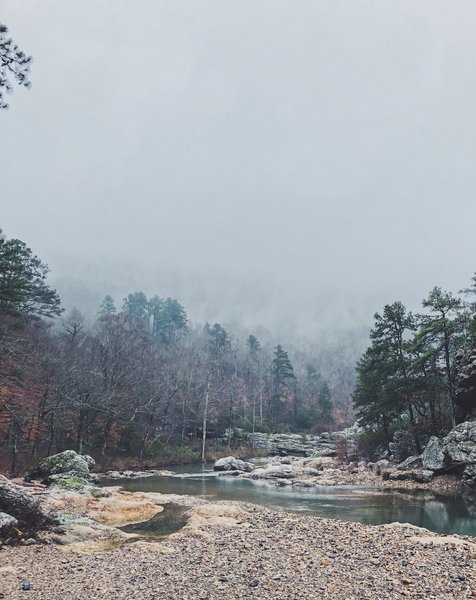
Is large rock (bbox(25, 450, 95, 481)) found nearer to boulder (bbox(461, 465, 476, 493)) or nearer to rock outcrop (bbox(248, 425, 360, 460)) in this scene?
boulder (bbox(461, 465, 476, 493))

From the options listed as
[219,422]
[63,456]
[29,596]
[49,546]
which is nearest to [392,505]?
[49,546]

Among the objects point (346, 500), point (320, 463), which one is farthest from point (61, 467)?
point (320, 463)

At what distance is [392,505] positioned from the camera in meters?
21.9

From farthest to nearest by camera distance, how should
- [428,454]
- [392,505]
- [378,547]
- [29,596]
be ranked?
[428,454] → [392,505] → [378,547] → [29,596]

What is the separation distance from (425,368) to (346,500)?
2119 centimetres

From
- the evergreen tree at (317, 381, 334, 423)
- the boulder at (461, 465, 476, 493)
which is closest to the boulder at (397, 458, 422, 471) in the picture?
the boulder at (461, 465, 476, 493)

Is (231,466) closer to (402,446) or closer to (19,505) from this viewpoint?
(402,446)

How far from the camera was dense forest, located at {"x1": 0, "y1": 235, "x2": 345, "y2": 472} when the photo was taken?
3484 cm

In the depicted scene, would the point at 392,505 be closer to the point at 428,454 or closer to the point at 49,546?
the point at 428,454

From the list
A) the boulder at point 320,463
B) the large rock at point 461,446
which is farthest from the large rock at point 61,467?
the boulder at point 320,463

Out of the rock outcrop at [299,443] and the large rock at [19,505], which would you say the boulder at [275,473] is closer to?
the rock outcrop at [299,443]

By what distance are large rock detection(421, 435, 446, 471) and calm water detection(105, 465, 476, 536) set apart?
479cm

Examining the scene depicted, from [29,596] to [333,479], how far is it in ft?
97.8

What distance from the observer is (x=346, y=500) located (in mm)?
23531
